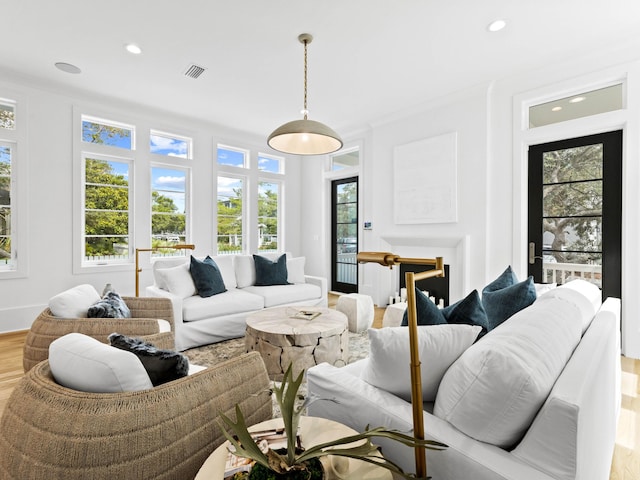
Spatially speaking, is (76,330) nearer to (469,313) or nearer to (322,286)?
(469,313)

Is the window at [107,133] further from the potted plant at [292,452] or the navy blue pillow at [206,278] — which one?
the potted plant at [292,452]

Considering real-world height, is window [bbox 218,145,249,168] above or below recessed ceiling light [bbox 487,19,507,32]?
below

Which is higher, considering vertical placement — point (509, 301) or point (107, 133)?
point (107, 133)

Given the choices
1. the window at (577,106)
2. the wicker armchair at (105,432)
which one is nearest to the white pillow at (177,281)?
the wicker armchair at (105,432)

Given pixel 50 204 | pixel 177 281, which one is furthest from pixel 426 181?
pixel 50 204

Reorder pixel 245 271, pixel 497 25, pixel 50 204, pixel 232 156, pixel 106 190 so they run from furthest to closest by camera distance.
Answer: pixel 232 156
pixel 106 190
pixel 245 271
pixel 50 204
pixel 497 25

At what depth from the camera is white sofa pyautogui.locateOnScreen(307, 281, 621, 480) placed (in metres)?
0.87

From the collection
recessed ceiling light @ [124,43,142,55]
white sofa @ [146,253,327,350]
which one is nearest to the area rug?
white sofa @ [146,253,327,350]

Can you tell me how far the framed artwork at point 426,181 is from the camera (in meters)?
4.29

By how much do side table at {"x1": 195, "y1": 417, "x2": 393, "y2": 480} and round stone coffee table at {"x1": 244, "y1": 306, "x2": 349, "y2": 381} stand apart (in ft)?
4.22

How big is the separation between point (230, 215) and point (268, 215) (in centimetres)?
76

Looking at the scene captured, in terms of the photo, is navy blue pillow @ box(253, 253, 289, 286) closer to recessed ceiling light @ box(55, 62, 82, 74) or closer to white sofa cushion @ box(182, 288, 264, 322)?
white sofa cushion @ box(182, 288, 264, 322)

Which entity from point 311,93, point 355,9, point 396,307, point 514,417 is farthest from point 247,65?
point 514,417

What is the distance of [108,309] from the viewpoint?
7.41ft
